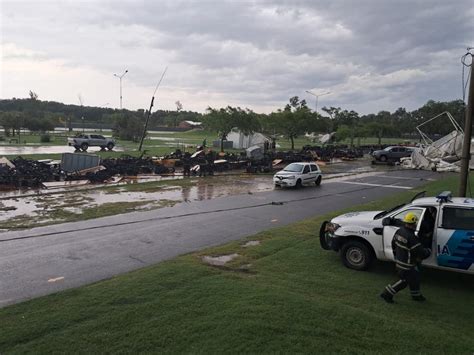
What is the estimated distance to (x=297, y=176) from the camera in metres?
24.5

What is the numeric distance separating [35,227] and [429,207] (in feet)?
36.9

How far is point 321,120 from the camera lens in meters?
66.3

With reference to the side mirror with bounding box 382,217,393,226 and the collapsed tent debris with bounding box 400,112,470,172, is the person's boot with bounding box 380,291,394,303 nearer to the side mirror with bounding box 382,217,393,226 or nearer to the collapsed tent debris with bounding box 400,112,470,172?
the side mirror with bounding box 382,217,393,226

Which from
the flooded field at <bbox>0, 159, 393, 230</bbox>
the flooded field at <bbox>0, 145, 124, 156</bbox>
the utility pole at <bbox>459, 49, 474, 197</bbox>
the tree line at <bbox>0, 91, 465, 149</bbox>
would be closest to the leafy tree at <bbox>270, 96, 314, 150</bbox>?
the tree line at <bbox>0, 91, 465, 149</bbox>

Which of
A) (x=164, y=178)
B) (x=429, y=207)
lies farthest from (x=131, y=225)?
(x=164, y=178)

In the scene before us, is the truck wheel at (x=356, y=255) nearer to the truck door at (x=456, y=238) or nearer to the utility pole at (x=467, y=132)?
the truck door at (x=456, y=238)

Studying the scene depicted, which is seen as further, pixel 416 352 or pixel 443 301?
pixel 443 301

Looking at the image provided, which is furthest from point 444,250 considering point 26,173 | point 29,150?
point 29,150

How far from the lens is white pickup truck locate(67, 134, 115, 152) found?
4525 cm

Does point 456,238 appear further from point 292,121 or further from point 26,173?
point 292,121

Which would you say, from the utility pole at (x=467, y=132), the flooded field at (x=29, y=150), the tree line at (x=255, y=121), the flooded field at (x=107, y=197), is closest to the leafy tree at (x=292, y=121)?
the tree line at (x=255, y=121)

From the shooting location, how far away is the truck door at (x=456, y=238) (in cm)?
758

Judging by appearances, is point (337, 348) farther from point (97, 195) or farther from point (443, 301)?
point (97, 195)

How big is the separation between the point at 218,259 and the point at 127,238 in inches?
140
